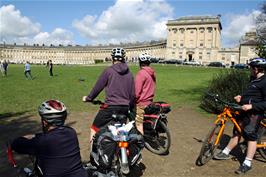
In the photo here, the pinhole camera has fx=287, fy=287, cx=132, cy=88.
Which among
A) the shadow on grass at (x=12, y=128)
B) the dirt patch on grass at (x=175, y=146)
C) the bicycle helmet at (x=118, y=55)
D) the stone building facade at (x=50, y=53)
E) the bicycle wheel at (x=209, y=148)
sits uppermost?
the stone building facade at (x=50, y=53)

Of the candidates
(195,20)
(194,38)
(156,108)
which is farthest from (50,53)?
(156,108)

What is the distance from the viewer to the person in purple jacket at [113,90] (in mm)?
5148

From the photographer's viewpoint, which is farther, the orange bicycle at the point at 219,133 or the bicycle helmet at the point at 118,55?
the orange bicycle at the point at 219,133

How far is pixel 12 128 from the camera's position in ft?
28.2

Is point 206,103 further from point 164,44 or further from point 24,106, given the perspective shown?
point 164,44

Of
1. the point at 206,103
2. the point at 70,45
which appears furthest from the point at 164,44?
the point at 206,103

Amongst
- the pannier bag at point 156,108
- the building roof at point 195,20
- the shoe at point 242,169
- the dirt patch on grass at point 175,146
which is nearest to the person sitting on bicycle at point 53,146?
the dirt patch on grass at point 175,146

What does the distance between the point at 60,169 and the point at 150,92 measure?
3.82 m

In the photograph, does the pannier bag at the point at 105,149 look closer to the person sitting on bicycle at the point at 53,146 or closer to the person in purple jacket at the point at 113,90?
the person in purple jacket at the point at 113,90

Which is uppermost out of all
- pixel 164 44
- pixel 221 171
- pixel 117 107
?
pixel 164 44

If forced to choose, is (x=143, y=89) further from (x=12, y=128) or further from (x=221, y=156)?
(x=12, y=128)

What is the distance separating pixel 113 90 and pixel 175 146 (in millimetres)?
2891

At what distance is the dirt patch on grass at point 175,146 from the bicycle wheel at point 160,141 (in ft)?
0.47

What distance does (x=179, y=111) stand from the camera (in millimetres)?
12055
